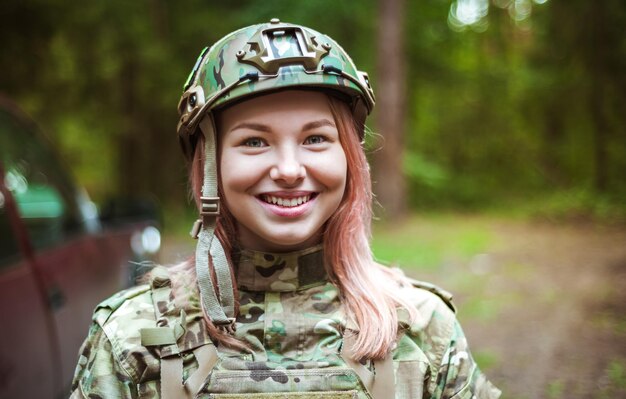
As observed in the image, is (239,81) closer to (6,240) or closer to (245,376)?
(245,376)

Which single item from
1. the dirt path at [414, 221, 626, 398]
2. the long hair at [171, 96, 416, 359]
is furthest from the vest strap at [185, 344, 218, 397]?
the dirt path at [414, 221, 626, 398]

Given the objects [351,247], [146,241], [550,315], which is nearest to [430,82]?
[550,315]

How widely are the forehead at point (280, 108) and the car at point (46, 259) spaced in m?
0.75

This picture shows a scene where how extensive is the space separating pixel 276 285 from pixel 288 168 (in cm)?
39

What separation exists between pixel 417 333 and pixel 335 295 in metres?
0.28

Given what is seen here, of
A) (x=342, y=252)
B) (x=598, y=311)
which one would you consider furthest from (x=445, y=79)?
(x=342, y=252)

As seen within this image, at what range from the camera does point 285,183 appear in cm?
180

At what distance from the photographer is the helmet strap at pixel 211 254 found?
1.78m

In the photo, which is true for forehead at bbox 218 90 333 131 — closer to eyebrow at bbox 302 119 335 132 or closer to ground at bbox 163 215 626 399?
eyebrow at bbox 302 119 335 132

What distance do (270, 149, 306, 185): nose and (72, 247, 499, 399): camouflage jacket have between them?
10.7 inches

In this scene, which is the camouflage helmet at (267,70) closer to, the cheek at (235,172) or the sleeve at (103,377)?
the cheek at (235,172)

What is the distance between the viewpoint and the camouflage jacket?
1.70 metres

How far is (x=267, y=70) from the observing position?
1787mm

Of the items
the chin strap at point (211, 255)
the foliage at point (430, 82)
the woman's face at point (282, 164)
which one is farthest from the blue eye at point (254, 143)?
the foliage at point (430, 82)
